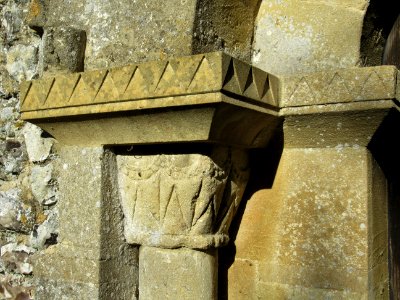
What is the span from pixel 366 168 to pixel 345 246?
0.21m

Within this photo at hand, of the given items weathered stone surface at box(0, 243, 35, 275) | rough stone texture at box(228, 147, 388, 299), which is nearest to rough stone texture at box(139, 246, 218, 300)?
rough stone texture at box(228, 147, 388, 299)

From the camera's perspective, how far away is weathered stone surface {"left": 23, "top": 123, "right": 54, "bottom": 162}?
1.69m

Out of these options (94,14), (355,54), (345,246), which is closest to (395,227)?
(345,246)

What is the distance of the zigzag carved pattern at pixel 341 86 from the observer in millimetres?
1212

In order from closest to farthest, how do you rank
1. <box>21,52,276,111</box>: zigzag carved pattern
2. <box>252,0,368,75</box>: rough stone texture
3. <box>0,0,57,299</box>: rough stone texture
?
1. <box>21,52,276,111</box>: zigzag carved pattern
2. <box>252,0,368,75</box>: rough stone texture
3. <box>0,0,57,299</box>: rough stone texture

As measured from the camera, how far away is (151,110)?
47.6 inches

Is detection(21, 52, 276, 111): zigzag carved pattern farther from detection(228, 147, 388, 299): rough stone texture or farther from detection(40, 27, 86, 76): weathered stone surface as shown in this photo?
detection(228, 147, 388, 299): rough stone texture

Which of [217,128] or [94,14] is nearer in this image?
[217,128]

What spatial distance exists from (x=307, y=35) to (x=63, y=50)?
68cm

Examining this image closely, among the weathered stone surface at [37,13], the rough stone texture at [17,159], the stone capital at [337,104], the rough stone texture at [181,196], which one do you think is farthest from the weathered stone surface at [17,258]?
the stone capital at [337,104]

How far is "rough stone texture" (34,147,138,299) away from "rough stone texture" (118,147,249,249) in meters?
0.05

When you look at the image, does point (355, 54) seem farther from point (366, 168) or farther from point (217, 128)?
point (217, 128)

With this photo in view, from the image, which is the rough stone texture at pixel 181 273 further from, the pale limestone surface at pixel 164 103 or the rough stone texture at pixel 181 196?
the pale limestone surface at pixel 164 103

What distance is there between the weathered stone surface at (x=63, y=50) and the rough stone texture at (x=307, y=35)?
498 mm
